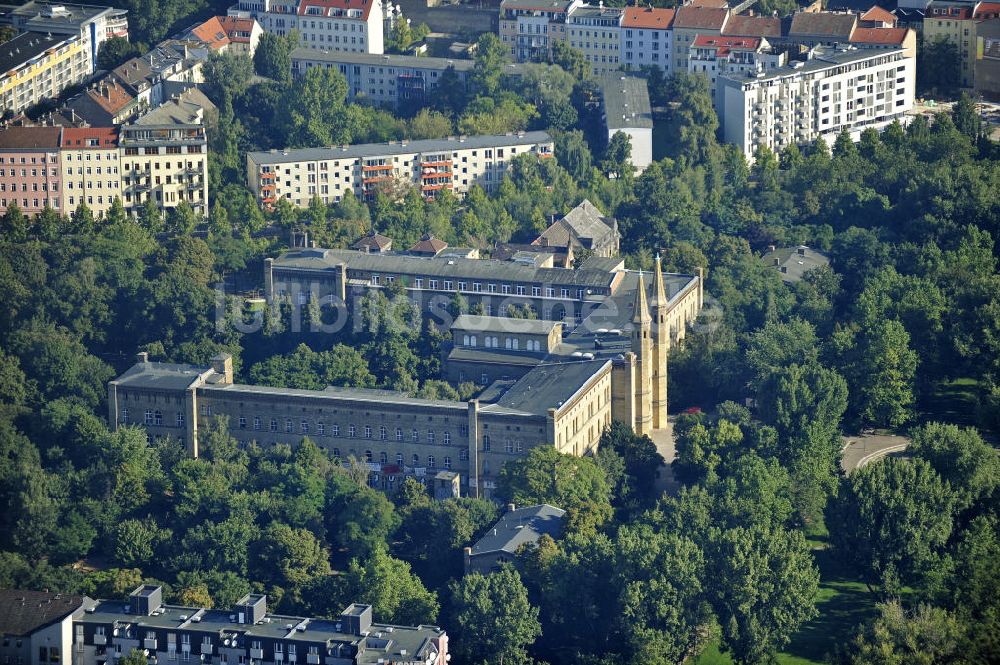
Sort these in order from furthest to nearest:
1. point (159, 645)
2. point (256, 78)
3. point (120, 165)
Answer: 1. point (256, 78)
2. point (120, 165)
3. point (159, 645)

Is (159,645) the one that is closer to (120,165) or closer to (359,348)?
(359,348)

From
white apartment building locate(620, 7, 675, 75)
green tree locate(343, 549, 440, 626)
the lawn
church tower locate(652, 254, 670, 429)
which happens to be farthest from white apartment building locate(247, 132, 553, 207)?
the lawn

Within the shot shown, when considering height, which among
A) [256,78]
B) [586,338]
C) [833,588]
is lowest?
[833,588]

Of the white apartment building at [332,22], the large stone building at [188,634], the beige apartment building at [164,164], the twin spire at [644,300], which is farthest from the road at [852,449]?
the white apartment building at [332,22]

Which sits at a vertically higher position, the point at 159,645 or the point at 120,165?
the point at 120,165

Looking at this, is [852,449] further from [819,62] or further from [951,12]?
[951,12]

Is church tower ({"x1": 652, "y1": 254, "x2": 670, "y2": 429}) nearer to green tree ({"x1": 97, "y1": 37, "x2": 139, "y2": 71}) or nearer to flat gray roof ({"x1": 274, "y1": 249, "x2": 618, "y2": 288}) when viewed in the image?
flat gray roof ({"x1": 274, "y1": 249, "x2": 618, "y2": 288})

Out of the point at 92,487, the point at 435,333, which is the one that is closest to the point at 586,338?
the point at 435,333

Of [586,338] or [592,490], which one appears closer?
[592,490]
